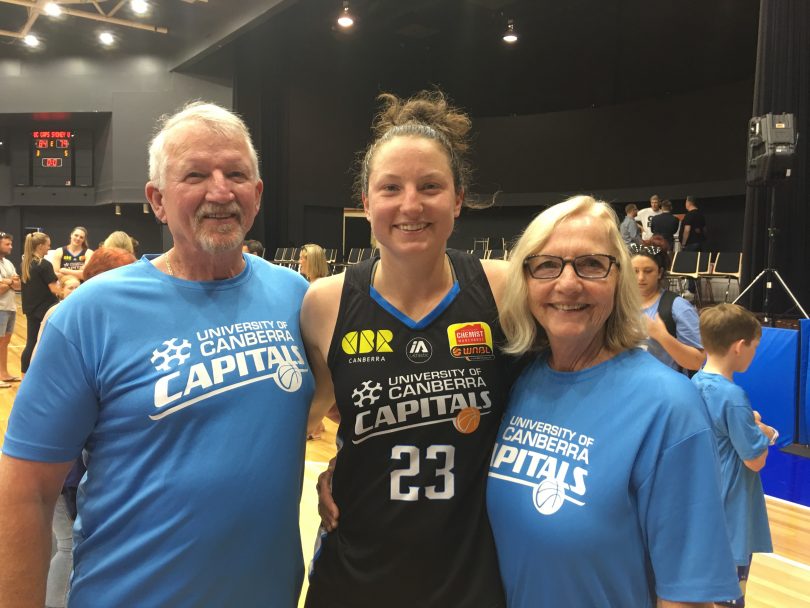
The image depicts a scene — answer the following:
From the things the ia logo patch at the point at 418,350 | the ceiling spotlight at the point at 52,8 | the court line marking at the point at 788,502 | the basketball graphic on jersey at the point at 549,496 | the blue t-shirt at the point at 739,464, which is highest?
the ceiling spotlight at the point at 52,8

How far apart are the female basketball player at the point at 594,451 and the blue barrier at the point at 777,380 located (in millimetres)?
3451

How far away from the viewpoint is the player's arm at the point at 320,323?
147cm

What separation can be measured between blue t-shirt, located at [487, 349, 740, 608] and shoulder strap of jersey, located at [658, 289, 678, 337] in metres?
1.99

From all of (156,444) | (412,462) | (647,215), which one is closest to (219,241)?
(156,444)

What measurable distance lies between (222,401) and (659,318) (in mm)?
2508

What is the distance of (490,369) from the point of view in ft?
4.70

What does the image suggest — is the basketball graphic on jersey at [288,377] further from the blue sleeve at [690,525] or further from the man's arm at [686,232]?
the man's arm at [686,232]

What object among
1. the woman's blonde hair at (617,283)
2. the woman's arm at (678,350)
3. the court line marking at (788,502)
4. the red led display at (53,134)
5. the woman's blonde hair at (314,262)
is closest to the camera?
the woman's blonde hair at (617,283)

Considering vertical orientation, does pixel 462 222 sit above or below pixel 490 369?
above

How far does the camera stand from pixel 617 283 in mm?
1294

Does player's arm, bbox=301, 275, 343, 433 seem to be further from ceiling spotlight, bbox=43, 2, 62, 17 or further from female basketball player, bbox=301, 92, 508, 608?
ceiling spotlight, bbox=43, 2, 62, 17

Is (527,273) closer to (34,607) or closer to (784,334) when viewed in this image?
(34,607)

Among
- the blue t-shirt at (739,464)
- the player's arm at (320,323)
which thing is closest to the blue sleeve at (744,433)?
the blue t-shirt at (739,464)

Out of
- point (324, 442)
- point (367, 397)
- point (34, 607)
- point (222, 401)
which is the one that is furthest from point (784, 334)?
point (34, 607)
